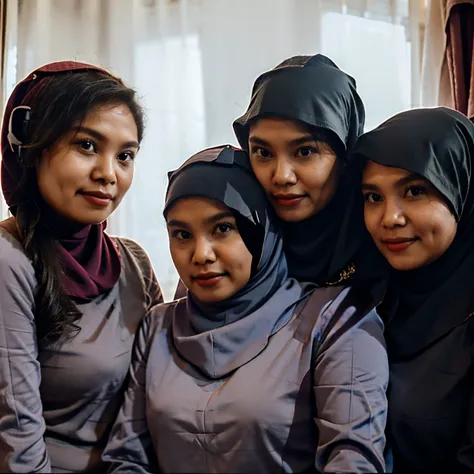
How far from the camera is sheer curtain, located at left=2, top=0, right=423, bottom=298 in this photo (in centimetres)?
215

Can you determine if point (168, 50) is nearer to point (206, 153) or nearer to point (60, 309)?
point (206, 153)

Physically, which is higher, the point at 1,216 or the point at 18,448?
the point at 1,216

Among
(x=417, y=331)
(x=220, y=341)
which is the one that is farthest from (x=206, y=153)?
(x=417, y=331)

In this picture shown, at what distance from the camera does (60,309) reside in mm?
1316

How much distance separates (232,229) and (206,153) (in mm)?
194

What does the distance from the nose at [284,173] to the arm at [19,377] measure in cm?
55

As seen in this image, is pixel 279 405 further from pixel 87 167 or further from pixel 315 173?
pixel 87 167

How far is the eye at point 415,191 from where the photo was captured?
46.7 inches

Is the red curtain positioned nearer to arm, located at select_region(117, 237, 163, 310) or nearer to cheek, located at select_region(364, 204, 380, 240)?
cheek, located at select_region(364, 204, 380, 240)

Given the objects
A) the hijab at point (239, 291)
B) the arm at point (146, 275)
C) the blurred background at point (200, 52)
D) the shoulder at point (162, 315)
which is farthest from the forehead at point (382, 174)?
the blurred background at point (200, 52)

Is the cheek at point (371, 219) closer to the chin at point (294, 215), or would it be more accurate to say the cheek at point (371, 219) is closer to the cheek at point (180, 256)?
the chin at point (294, 215)

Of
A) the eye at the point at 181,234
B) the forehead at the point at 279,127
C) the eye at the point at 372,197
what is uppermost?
the forehead at the point at 279,127

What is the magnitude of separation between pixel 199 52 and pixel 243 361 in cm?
131

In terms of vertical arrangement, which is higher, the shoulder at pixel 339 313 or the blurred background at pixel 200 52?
the blurred background at pixel 200 52
